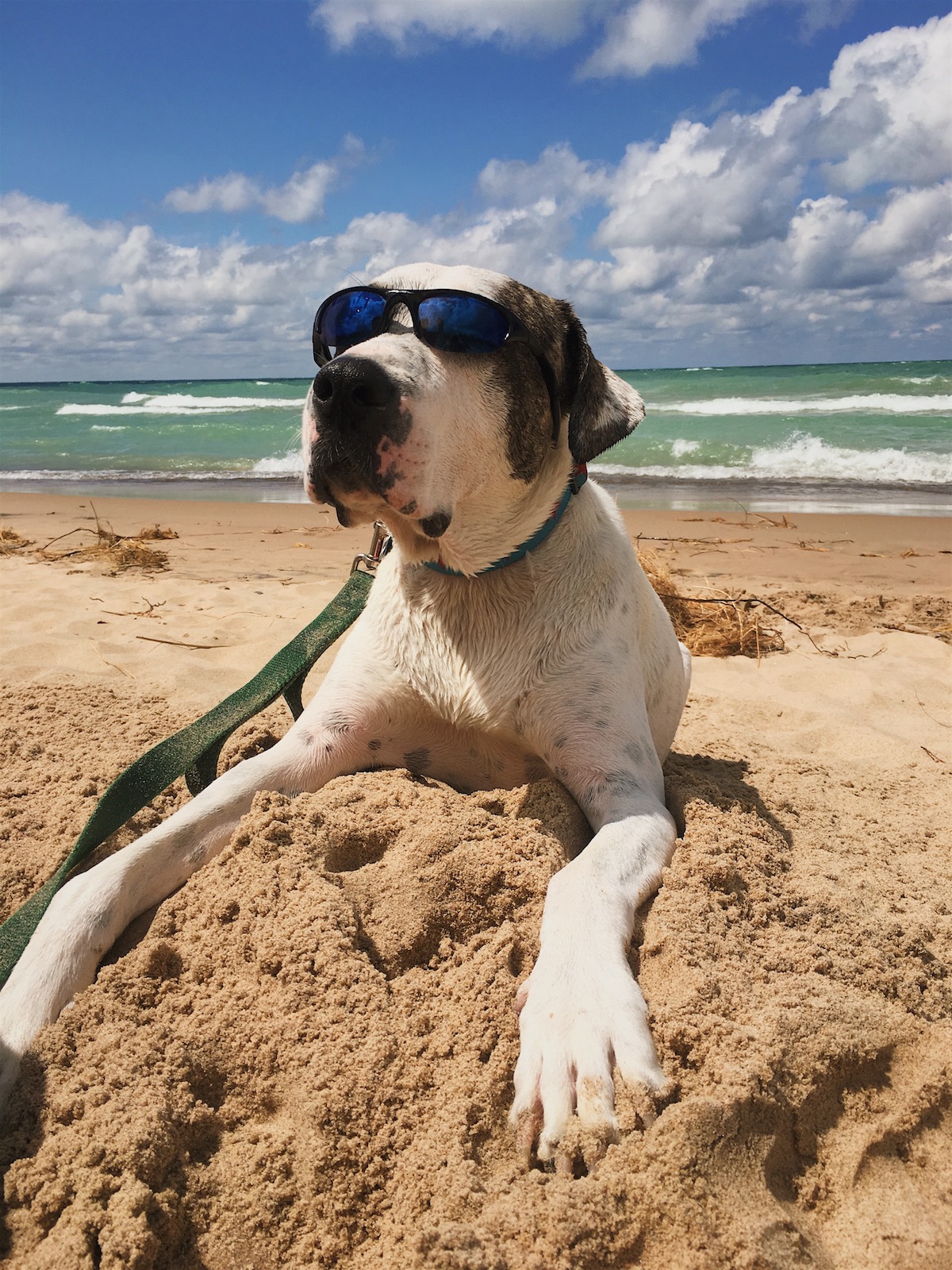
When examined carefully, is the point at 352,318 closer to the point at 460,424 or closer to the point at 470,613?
the point at 460,424

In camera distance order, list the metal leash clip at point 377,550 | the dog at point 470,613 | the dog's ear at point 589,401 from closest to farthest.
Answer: the dog at point 470,613 < the dog's ear at point 589,401 < the metal leash clip at point 377,550

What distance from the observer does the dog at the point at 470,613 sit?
2188 millimetres

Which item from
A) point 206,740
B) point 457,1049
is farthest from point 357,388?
point 457,1049

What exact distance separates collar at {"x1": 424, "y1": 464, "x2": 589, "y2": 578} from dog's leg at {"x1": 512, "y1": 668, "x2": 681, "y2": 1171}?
0.46 metres

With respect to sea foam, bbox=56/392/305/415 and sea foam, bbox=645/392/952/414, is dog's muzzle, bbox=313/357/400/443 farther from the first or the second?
sea foam, bbox=56/392/305/415

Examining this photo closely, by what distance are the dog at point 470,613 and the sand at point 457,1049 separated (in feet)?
0.40

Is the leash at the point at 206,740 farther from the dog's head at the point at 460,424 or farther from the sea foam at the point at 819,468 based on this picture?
the sea foam at the point at 819,468

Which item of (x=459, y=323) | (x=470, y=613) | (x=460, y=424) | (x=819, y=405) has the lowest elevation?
(x=470, y=613)

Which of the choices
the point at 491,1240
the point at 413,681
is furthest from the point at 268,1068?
the point at 413,681

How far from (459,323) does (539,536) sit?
678 millimetres

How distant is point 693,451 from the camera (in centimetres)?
1953

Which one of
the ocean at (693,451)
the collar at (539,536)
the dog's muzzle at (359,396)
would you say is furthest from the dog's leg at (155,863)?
the ocean at (693,451)

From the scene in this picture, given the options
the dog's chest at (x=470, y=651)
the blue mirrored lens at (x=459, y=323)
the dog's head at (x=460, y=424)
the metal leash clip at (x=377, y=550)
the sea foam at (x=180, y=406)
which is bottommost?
the dog's chest at (x=470, y=651)

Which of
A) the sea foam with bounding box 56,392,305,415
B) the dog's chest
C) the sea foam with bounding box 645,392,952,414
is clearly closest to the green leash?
the dog's chest
